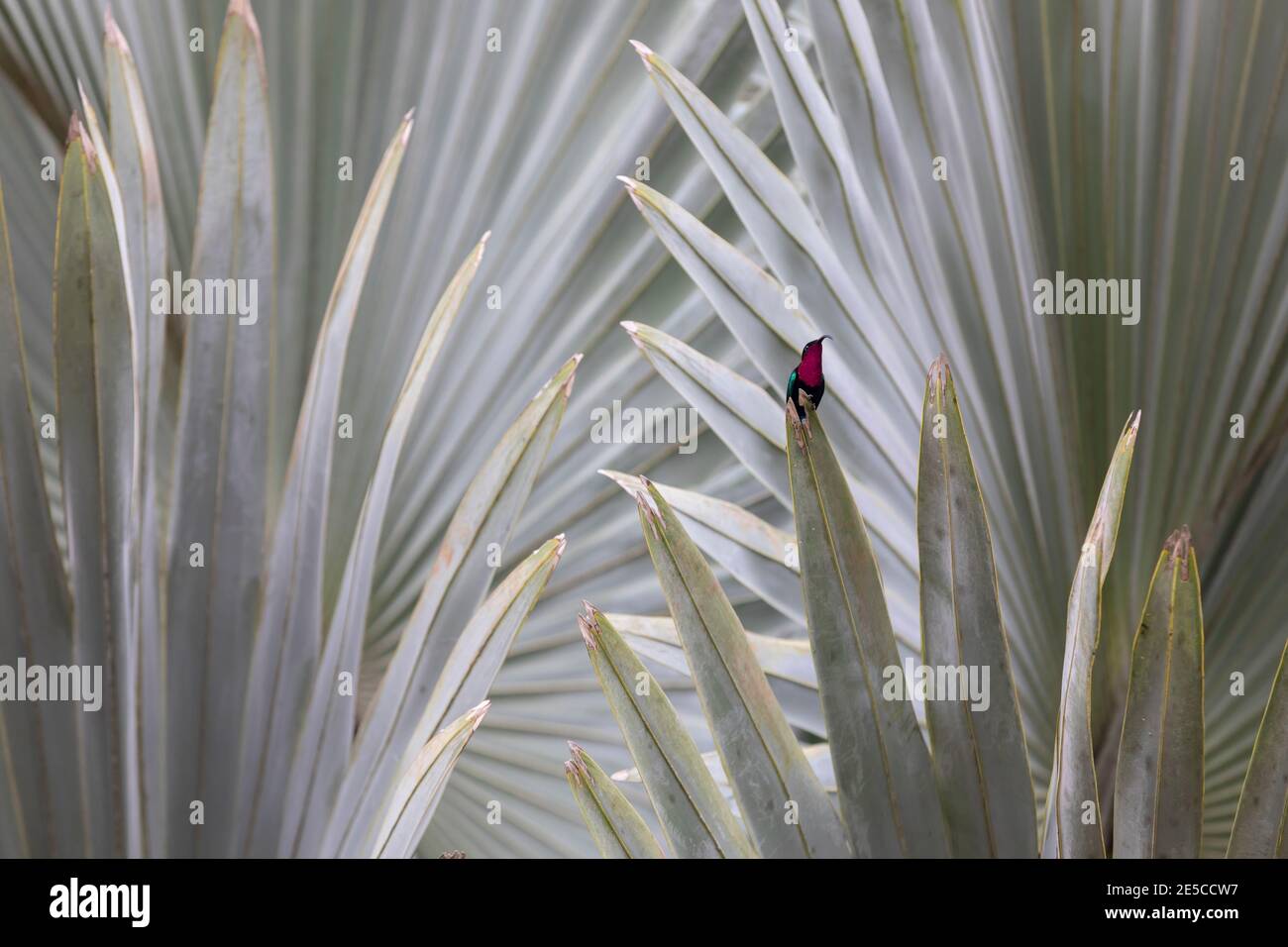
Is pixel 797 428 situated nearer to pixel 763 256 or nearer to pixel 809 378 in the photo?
pixel 809 378

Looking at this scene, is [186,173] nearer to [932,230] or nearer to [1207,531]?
[932,230]

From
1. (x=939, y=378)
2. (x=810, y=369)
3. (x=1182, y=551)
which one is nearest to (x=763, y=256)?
(x=810, y=369)

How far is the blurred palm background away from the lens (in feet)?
2.73

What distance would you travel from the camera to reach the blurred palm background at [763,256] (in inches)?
32.8

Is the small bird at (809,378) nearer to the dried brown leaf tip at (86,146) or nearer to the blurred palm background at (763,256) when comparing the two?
the blurred palm background at (763,256)

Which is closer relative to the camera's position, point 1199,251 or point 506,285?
point 1199,251

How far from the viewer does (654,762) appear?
0.55 m

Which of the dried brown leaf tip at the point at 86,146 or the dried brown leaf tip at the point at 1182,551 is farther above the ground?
the dried brown leaf tip at the point at 86,146

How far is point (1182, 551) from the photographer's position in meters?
0.48

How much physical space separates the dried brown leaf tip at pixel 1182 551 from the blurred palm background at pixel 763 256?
32cm

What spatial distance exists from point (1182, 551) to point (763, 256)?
53 cm

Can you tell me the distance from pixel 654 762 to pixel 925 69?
2.23ft

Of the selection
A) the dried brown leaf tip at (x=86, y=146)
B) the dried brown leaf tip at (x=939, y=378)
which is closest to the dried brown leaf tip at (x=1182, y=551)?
the dried brown leaf tip at (x=939, y=378)
